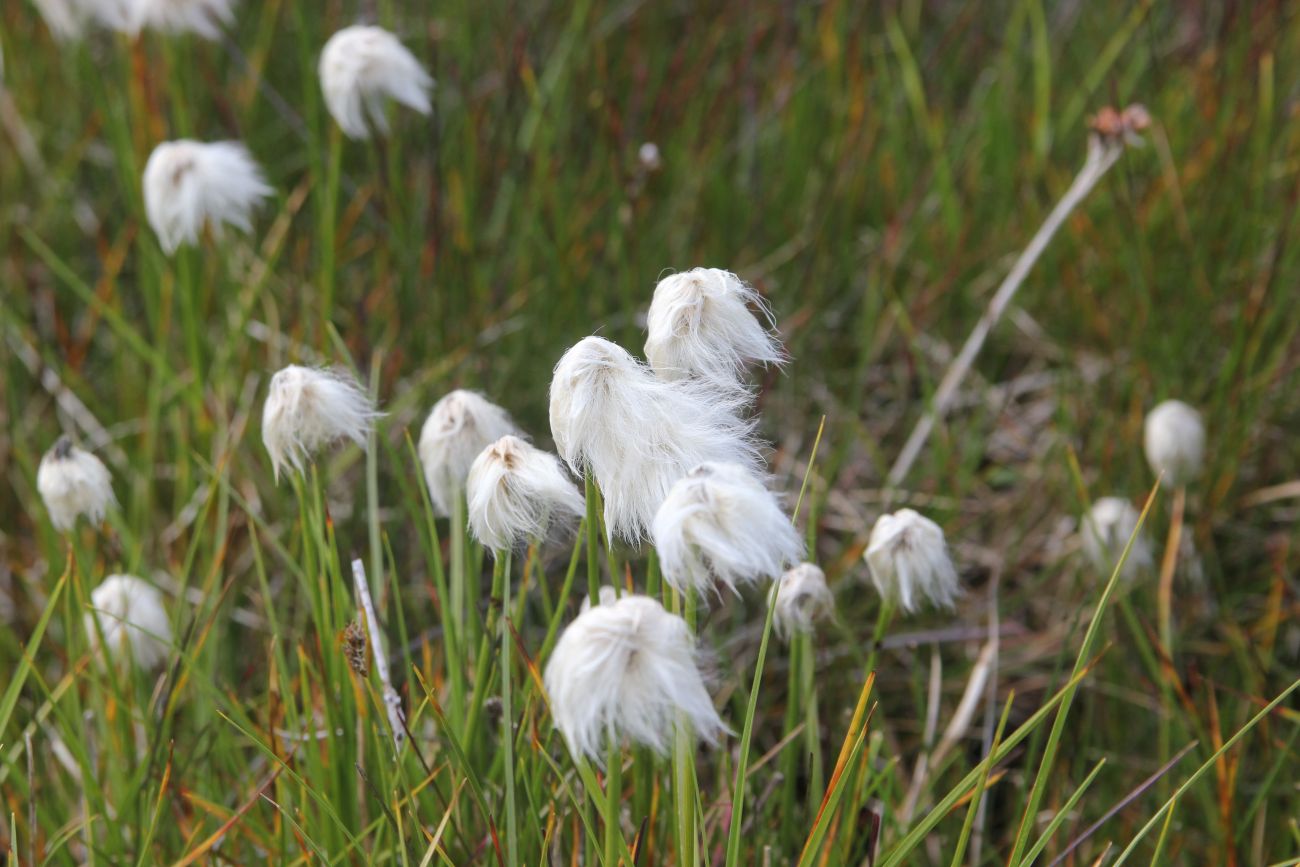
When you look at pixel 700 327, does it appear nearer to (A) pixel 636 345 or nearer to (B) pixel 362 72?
(B) pixel 362 72

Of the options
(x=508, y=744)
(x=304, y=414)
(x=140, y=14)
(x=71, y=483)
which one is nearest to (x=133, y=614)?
(x=71, y=483)

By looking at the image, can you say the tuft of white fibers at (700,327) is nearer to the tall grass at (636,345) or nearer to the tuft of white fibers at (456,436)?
the tall grass at (636,345)

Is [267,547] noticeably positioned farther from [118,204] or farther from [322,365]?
[118,204]

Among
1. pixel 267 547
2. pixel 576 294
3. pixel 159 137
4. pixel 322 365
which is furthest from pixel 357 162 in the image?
pixel 322 365

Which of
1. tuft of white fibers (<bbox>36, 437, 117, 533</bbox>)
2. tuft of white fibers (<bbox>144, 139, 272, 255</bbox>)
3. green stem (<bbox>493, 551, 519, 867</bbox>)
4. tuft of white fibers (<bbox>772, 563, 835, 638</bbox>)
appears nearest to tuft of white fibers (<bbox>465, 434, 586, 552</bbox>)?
green stem (<bbox>493, 551, 519, 867</bbox>)

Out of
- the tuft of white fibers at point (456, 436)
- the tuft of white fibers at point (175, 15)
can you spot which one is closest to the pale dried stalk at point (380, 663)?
the tuft of white fibers at point (456, 436)
